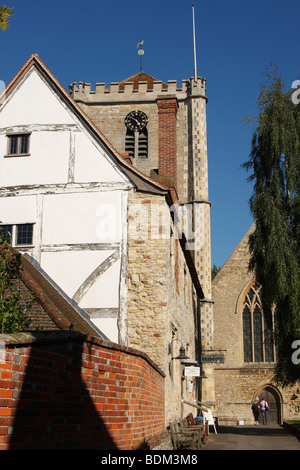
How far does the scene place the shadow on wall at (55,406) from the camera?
16.0 ft

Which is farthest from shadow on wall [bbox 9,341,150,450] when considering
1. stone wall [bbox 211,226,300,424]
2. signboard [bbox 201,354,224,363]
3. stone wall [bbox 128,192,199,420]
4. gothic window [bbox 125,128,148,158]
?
gothic window [bbox 125,128,148,158]

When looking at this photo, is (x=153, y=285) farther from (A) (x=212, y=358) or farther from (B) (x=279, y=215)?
(A) (x=212, y=358)

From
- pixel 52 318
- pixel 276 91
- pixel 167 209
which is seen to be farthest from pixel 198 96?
pixel 52 318

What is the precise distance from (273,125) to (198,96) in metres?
24.0

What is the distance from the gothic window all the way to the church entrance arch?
18234 millimetres

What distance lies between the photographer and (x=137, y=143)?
40.6 m

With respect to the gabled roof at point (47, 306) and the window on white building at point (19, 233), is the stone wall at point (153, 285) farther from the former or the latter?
the window on white building at point (19, 233)

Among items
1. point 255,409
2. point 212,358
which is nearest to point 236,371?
point 255,409

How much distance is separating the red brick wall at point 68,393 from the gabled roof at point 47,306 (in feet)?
6.95

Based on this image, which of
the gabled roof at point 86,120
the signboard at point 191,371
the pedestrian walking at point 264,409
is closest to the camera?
the gabled roof at point 86,120

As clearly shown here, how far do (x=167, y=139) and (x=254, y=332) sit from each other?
19.8 m

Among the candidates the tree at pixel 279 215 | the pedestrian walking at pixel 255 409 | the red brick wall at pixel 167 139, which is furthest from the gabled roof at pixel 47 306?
→ the pedestrian walking at pixel 255 409
